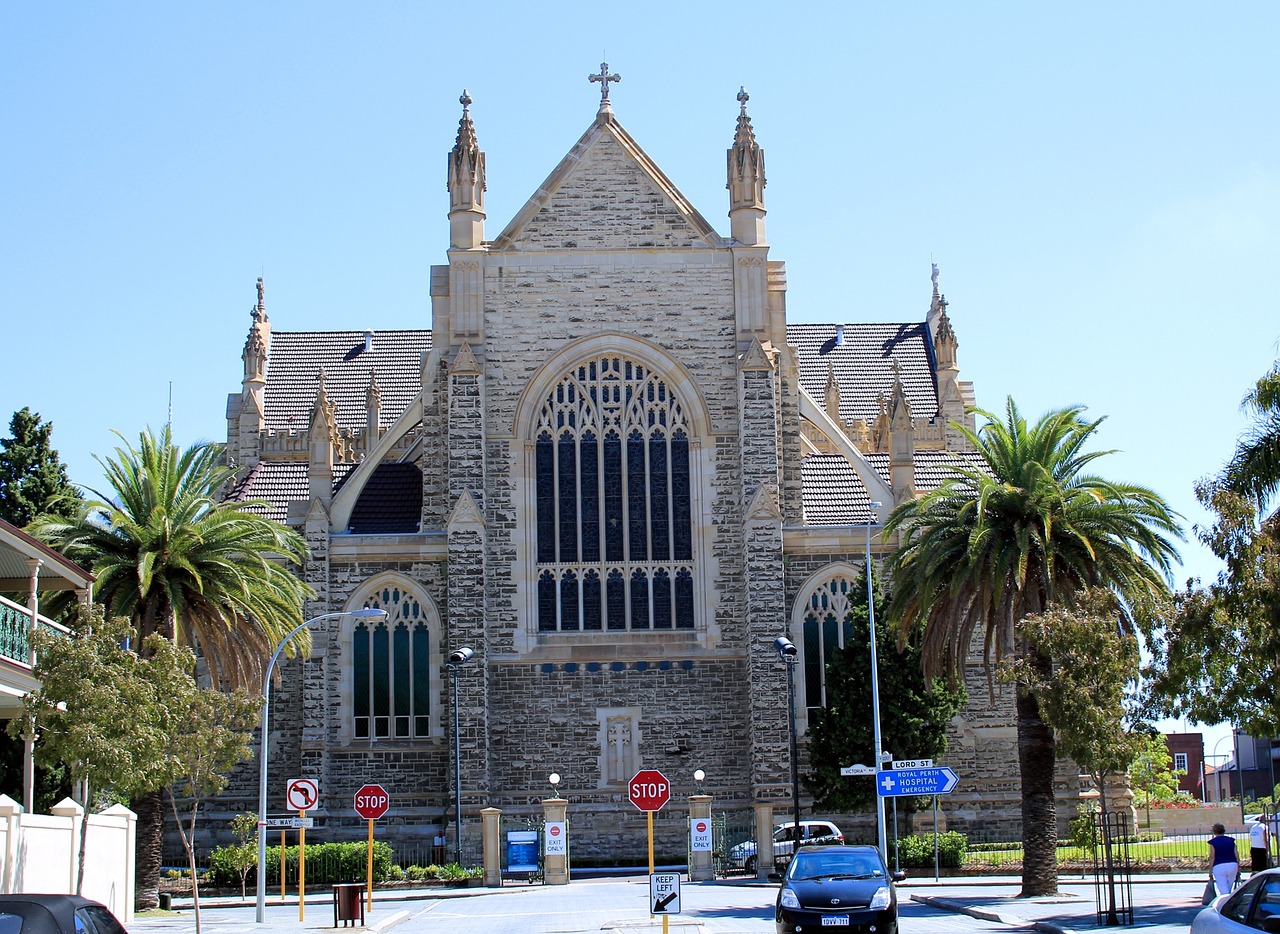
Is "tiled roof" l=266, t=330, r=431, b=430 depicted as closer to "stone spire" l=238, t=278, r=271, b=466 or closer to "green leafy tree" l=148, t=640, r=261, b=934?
"stone spire" l=238, t=278, r=271, b=466

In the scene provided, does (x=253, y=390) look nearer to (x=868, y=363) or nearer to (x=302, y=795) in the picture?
(x=868, y=363)

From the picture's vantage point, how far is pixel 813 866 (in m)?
21.2

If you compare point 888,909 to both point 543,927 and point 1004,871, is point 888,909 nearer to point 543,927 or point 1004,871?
point 543,927

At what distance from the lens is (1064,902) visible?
97.0 feet

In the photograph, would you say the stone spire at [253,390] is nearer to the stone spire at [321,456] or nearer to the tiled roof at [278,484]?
the tiled roof at [278,484]

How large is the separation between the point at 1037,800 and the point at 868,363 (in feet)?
105

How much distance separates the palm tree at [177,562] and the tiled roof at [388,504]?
8.49 meters

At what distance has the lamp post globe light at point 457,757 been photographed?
39.7 m

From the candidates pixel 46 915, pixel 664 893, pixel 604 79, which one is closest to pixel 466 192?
pixel 604 79

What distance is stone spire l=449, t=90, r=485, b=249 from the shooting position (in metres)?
45.8

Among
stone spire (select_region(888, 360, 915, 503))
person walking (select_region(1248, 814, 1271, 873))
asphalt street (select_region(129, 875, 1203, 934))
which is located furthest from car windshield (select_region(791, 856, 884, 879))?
stone spire (select_region(888, 360, 915, 503))

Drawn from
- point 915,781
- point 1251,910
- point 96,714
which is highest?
point 96,714

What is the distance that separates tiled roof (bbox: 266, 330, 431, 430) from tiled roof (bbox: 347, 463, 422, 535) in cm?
1058

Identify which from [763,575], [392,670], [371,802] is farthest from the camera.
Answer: [392,670]
